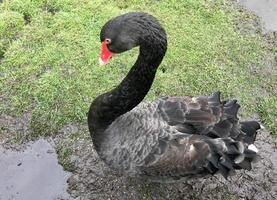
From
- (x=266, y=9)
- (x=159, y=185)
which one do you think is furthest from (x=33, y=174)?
(x=266, y=9)

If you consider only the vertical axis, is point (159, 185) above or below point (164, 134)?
below

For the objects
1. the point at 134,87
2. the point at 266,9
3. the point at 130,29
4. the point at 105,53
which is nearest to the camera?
the point at 130,29

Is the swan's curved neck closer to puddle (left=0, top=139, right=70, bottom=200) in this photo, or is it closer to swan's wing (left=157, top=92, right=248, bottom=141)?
swan's wing (left=157, top=92, right=248, bottom=141)

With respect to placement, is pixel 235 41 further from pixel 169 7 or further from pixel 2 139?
pixel 2 139

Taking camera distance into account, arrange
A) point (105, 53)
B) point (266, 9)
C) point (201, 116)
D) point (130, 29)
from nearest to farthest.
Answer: point (130, 29) → point (105, 53) → point (201, 116) → point (266, 9)

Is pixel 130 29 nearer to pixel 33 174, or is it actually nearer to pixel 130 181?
pixel 130 181

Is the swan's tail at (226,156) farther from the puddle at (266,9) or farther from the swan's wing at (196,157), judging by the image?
the puddle at (266,9)

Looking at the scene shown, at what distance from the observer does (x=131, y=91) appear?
122 inches

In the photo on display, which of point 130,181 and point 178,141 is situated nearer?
point 178,141

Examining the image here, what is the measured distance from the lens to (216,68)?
433 cm

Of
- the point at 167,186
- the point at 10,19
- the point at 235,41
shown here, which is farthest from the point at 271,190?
the point at 10,19

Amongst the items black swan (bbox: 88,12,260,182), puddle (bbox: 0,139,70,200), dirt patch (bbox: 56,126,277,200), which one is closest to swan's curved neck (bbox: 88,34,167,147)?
black swan (bbox: 88,12,260,182)

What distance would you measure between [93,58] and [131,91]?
4.23 feet

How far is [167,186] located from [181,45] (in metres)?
1.50
